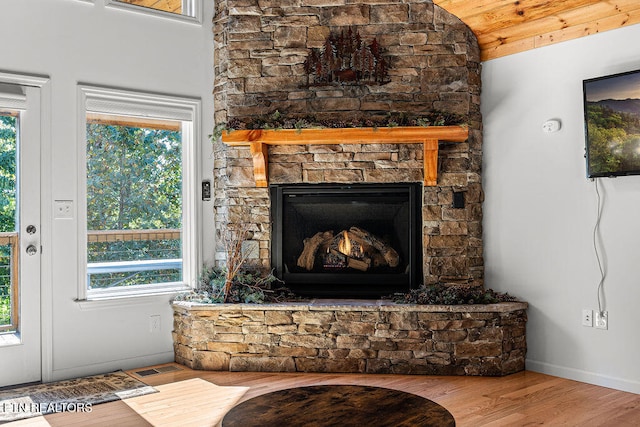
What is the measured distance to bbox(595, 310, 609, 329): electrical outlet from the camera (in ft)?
12.3

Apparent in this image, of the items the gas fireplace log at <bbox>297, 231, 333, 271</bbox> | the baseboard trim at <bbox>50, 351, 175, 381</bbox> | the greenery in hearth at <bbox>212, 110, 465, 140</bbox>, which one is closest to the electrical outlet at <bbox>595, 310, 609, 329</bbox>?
the greenery in hearth at <bbox>212, 110, 465, 140</bbox>

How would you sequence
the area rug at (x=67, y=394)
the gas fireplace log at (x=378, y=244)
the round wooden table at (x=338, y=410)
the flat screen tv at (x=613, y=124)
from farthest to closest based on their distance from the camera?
the gas fireplace log at (x=378, y=244) < the flat screen tv at (x=613, y=124) < the area rug at (x=67, y=394) < the round wooden table at (x=338, y=410)

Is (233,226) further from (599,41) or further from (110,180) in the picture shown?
(599,41)

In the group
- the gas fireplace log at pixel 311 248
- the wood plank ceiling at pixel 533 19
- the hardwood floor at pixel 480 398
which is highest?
the wood plank ceiling at pixel 533 19

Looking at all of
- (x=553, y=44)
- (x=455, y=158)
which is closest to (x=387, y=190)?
(x=455, y=158)

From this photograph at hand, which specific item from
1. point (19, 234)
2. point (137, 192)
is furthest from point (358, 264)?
point (19, 234)

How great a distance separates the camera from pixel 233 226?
4504 millimetres

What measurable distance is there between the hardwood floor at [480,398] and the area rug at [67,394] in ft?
0.34

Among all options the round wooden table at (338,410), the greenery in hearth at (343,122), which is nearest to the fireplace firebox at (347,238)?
the greenery in hearth at (343,122)

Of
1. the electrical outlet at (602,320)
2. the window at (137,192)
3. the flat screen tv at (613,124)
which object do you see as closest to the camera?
the flat screen tv at (613,124)

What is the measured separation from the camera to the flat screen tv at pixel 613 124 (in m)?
3.46

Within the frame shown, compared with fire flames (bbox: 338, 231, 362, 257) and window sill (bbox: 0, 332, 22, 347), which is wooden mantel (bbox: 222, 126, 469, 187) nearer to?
fire flames (bbox: 338, 231, 362, 257)

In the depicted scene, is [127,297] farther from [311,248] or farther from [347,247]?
[347,247]

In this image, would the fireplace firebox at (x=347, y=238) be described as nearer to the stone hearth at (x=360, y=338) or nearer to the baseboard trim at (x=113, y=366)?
the stone hearth at (x=360, y=338)
